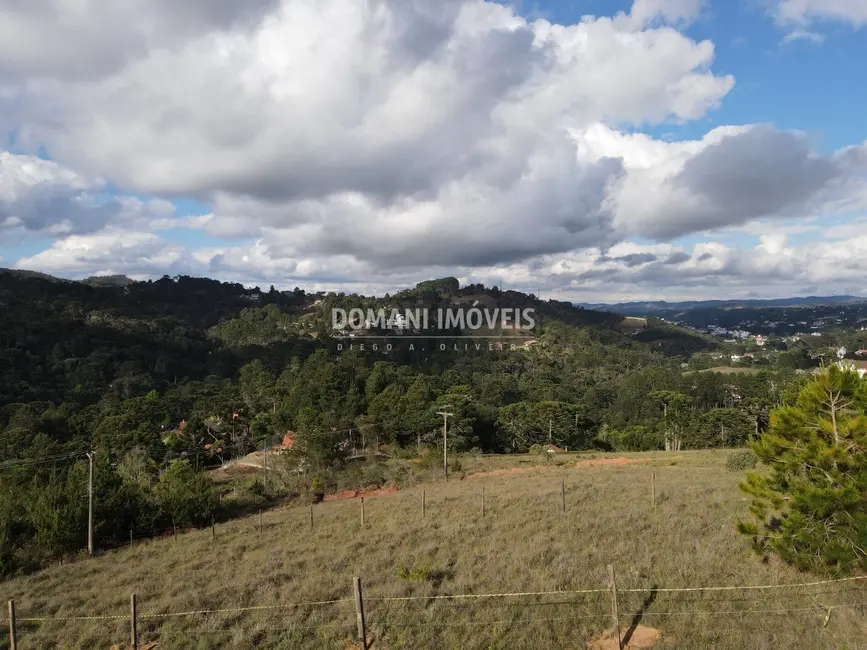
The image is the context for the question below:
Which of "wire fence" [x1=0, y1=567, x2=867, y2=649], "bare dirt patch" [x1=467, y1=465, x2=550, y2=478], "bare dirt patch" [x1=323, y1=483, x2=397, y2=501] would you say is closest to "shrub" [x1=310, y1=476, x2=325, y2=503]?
"bare dirt patch" [x1=323, y1=483, x2=397, y2=501]

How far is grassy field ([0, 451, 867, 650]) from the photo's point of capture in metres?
7.79

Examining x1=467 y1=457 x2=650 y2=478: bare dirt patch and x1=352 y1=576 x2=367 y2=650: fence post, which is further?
x1=467 y1=457 x2=650 y2=478: bare dirt patch

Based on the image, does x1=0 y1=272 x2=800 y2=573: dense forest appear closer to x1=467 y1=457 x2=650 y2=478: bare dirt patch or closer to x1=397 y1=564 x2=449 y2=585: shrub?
x1=467 y1=457 x2=650 y2=478: bare dirt patch

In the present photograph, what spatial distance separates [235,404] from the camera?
6588 centimetres

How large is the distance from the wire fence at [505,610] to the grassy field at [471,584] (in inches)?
1.4

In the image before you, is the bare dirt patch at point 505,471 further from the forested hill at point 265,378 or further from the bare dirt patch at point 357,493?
the forested hill at point 265,378

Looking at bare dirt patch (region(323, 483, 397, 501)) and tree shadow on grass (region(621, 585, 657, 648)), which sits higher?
tree shadow on grass (region(621, 585, 657, 648))

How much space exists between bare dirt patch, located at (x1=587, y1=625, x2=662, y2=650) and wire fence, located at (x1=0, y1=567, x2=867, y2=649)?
0.60 feet

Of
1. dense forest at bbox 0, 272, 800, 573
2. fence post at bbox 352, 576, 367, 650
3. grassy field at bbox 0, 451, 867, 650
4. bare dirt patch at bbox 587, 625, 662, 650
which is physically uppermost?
fence post at bbox 352, 576, 367, 650

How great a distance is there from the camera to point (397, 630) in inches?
314

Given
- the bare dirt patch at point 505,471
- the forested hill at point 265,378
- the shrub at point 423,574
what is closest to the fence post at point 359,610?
the shrub at point 423,574

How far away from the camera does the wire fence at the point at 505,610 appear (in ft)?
26.4

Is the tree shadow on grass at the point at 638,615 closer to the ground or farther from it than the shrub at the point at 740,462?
farther from it

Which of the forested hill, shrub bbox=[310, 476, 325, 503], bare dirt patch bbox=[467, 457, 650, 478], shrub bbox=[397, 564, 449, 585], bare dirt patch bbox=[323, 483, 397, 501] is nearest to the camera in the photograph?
shrub bbox=[397, 564, 449, 585]
